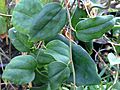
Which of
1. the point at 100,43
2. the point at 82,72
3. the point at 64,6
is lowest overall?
the point at 100,43

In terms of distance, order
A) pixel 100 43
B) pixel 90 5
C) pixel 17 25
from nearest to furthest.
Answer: pixel 17 25 → pixel 90 5 → pixel 100 43

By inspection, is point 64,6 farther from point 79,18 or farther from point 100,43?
point 100,43

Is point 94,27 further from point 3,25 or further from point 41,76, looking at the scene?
point 3,25

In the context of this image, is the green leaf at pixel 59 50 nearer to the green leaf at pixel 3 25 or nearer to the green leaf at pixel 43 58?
the green leaf at pixel 43 58

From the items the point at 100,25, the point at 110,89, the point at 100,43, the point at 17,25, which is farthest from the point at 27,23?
the point at 100,43

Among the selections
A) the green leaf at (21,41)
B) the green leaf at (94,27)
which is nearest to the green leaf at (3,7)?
the green leaf at (21,41)

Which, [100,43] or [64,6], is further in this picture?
[100,43]

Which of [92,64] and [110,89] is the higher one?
[92,64]

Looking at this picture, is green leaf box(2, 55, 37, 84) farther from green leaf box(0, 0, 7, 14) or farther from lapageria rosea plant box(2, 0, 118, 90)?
green leaf box(0, 0, 7, 14)
